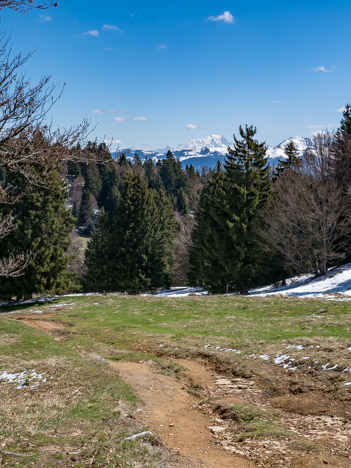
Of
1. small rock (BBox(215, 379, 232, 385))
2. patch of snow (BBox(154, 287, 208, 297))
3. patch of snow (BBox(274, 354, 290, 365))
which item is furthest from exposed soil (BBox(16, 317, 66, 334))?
patch of snow (BBox(154, 287, 208, 297))

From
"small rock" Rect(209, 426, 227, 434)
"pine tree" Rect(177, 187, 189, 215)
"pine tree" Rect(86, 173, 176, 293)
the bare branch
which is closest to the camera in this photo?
"small rock" Rect(209, 426, 227, 434)

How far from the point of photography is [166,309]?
25266 millimetres

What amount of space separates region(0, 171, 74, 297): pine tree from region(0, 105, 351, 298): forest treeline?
0.27 feet

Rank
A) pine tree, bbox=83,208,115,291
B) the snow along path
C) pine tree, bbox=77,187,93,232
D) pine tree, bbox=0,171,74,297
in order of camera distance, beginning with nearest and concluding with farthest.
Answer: the snow along path → pine tree, bbox=0,171,74,297 → pine tree, bbox=83,208,115,291 → pine tree, bbox=77,187,93,232

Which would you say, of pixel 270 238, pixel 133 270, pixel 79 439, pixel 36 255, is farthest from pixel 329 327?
pixel 133 270

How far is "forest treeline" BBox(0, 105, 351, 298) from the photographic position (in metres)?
31.0

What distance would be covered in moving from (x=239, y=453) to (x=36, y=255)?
27355mm

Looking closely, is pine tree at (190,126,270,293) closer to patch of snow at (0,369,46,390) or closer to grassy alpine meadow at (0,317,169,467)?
grassy alpine meadow at (0,317,169,467)

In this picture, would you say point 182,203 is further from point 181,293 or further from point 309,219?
point 309,219

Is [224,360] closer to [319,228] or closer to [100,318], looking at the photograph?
[100,318]

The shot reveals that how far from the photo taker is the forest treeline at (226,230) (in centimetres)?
3102

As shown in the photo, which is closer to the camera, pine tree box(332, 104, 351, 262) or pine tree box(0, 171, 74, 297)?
pine tree box(0, 171, 74, 297)

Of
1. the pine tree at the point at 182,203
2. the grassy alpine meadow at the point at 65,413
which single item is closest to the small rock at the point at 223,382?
the grassy alpine meadow at the point at 65,413

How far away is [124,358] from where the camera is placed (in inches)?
568
